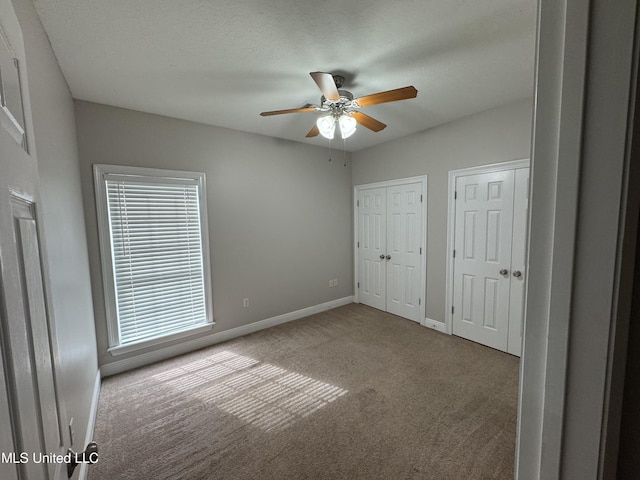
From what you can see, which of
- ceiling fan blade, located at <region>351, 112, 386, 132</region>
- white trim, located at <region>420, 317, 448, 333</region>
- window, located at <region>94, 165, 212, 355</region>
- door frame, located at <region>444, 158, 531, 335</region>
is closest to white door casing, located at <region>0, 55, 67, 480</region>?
ceiling fan blade, located at <region>351, 112, 386, 132</region>

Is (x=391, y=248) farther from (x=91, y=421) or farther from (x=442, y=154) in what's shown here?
(x=91, y=421)

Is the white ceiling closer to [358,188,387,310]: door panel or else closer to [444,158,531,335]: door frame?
[444,158,531,335]: door frame

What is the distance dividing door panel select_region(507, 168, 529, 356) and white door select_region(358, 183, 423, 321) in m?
1.09

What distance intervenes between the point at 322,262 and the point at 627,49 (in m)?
4.03

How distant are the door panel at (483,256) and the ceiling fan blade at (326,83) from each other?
2.09 metres

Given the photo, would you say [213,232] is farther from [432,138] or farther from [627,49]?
[627,49]

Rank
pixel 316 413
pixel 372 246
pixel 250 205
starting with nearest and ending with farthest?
pixel 316 413, pixel 250 205, pixel 372 246

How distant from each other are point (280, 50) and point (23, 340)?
199cm

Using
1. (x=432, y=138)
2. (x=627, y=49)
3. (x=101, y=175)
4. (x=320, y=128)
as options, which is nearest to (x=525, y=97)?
(x=432, y=138)

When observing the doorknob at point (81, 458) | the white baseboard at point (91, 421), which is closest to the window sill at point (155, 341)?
the white baseboard at point (91, 421)

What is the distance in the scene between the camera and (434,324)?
361 centimetres

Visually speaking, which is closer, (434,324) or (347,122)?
(347,122)

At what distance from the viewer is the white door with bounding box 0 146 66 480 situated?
45 cm

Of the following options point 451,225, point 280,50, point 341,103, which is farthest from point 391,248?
point 280,50
